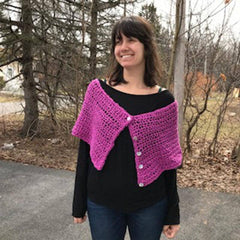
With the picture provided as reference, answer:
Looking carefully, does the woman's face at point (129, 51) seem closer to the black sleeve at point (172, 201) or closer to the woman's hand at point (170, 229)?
the black sleeve at point (172, 201)

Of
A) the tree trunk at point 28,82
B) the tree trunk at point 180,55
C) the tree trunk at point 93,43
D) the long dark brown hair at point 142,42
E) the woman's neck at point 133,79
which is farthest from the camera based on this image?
the tree trunk at point 28,82

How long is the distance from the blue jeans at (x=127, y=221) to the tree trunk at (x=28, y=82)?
4771 millimetres

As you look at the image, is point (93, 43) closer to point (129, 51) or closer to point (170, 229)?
point (129, 51)

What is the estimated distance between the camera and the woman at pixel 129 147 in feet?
4.09

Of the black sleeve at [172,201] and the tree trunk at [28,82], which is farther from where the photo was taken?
the tree trunk at [28,82]

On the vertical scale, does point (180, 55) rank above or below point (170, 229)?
above

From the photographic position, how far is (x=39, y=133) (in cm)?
638

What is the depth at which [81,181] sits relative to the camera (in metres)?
1.36

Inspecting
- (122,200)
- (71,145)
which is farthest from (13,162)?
(122,200)

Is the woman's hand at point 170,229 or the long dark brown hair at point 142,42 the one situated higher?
the long dark brown hair at point 142,42

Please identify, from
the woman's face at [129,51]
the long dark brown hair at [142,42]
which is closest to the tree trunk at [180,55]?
the long dark brown hair at [142,42]

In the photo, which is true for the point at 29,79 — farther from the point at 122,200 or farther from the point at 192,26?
the point at 122,200

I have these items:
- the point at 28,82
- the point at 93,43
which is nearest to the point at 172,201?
the point at 93,43

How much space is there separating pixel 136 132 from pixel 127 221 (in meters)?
0.53
